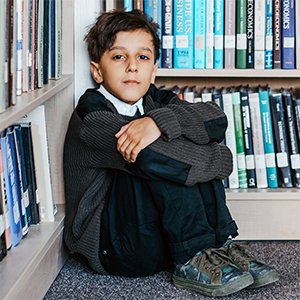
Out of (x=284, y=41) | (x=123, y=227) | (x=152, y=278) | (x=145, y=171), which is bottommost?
(x=152, y=278)

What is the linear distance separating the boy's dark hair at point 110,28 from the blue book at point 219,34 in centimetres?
24

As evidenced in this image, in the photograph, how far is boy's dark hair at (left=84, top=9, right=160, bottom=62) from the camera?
206 cm

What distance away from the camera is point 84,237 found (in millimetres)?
1989

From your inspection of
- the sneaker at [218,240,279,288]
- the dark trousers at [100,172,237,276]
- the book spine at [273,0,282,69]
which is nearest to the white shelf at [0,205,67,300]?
the dark trousers at [100,172,237,276]

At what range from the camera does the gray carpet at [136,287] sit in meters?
1.86

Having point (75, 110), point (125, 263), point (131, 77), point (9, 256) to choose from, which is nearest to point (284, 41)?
point (131, 77)

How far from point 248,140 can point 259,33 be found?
30 cm

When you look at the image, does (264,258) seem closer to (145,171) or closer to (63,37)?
(145,171)

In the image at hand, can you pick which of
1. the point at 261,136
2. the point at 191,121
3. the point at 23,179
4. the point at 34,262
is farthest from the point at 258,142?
the point at 34,262

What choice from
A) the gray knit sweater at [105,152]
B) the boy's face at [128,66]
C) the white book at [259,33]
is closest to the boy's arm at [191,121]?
the gray knit sweater at [105,152]

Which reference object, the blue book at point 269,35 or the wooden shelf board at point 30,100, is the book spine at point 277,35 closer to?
the blue book at point 269,35

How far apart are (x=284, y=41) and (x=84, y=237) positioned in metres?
0.79

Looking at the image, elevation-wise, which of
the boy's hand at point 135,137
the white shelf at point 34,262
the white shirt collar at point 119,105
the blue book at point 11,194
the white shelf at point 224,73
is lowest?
the white shelf at point 34,262

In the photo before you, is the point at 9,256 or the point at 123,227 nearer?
the point at 9,256
